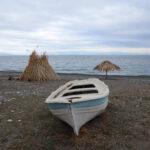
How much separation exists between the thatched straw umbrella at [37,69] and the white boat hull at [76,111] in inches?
506

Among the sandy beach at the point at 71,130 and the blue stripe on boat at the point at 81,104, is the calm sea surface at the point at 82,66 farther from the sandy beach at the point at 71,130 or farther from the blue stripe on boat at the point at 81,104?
the blue stripe on boat at the point at 81,104

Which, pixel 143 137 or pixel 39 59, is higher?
pixel 39 59

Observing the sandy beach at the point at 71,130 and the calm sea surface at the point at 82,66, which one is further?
the calm sea surface at the point at 82,66

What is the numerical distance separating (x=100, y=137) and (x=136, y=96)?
5.28m

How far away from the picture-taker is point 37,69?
22469mm

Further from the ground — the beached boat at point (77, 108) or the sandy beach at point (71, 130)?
the beached boat at point (77, 108)

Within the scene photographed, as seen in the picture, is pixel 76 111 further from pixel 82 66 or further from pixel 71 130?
pixel 82 66

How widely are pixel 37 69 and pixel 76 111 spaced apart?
13.9m

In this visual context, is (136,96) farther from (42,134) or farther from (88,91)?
(42,134)

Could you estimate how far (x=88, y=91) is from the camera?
11.5 metres

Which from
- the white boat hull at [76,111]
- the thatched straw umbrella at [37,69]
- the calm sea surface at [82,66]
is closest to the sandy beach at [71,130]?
the white boat hull at [76,111]

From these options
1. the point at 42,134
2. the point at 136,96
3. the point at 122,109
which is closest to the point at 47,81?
the point at 136,96

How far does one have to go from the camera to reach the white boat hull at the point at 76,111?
8797 millimetres

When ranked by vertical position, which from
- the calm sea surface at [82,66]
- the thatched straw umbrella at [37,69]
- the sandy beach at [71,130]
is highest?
the thatched straw umbrella at [37,69]
